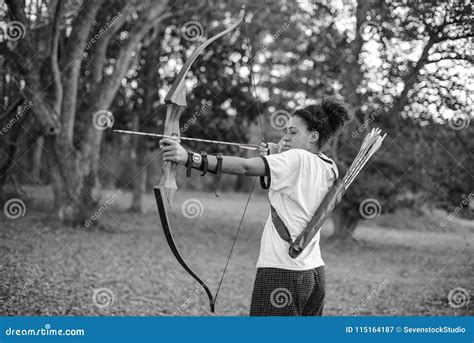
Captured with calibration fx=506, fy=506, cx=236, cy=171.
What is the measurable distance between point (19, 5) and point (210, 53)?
447cm

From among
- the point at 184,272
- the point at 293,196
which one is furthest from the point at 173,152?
the point at 184,272

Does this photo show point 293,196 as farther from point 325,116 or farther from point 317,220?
point 325,116

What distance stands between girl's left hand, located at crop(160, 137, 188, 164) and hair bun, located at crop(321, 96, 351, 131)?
72 centimetres

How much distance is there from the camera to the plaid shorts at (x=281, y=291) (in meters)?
2.11

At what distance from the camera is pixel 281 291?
6.96 feet

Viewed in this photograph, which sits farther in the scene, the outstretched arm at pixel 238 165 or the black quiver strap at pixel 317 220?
the black quiver strap at pixel 317 220

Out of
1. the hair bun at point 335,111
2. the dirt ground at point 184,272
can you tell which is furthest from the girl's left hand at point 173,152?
the dirt ground at point 184,272

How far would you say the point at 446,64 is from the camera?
18.1 feet

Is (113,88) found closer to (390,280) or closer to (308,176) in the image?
(390,280)

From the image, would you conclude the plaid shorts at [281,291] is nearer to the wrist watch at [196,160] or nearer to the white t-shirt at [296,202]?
the white t-shirt at [296,202]

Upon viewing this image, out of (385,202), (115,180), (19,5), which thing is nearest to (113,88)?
(19,5)

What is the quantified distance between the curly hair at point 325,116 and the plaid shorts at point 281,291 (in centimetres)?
60

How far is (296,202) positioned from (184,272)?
5.12 metres

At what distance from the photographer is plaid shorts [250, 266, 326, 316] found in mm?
2111
